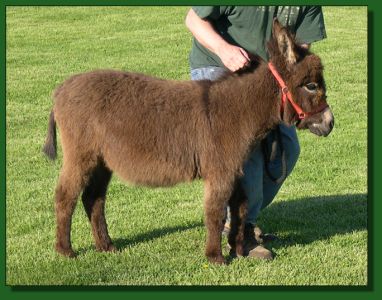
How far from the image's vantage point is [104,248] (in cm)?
616

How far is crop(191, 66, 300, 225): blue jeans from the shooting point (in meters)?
6.09

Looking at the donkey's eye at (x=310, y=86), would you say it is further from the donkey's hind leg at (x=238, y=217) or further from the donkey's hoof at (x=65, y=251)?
the donkey's hoof at (x=65, y=251)

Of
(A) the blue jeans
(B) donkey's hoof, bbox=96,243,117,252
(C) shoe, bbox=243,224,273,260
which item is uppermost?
(A) the blue jeans

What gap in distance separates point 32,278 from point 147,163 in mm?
1331

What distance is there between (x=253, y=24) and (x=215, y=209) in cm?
165

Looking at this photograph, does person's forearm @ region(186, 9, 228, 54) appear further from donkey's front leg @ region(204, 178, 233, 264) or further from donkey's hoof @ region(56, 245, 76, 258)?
donkey's hoof @ region(56, 245, 76, 258)

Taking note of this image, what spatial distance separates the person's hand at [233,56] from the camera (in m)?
5.59

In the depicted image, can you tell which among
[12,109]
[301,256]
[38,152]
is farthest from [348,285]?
[12,109]

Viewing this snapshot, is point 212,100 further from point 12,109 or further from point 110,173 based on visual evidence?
point 12,109

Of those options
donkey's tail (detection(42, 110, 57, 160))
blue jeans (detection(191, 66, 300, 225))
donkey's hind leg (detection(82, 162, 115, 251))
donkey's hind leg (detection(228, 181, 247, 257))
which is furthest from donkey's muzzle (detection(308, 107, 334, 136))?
donkey's tail (detection(42, 110, 57, 160))

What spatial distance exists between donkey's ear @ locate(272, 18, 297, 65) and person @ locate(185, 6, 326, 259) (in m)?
0.35

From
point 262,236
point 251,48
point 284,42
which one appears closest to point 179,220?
point 262,236

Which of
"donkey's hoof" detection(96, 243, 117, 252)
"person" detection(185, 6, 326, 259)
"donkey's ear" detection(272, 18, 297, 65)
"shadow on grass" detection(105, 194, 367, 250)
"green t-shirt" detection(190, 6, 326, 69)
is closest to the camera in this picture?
"donkey's ear" detection(272, 18, 297, 65)

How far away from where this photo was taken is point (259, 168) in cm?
621
